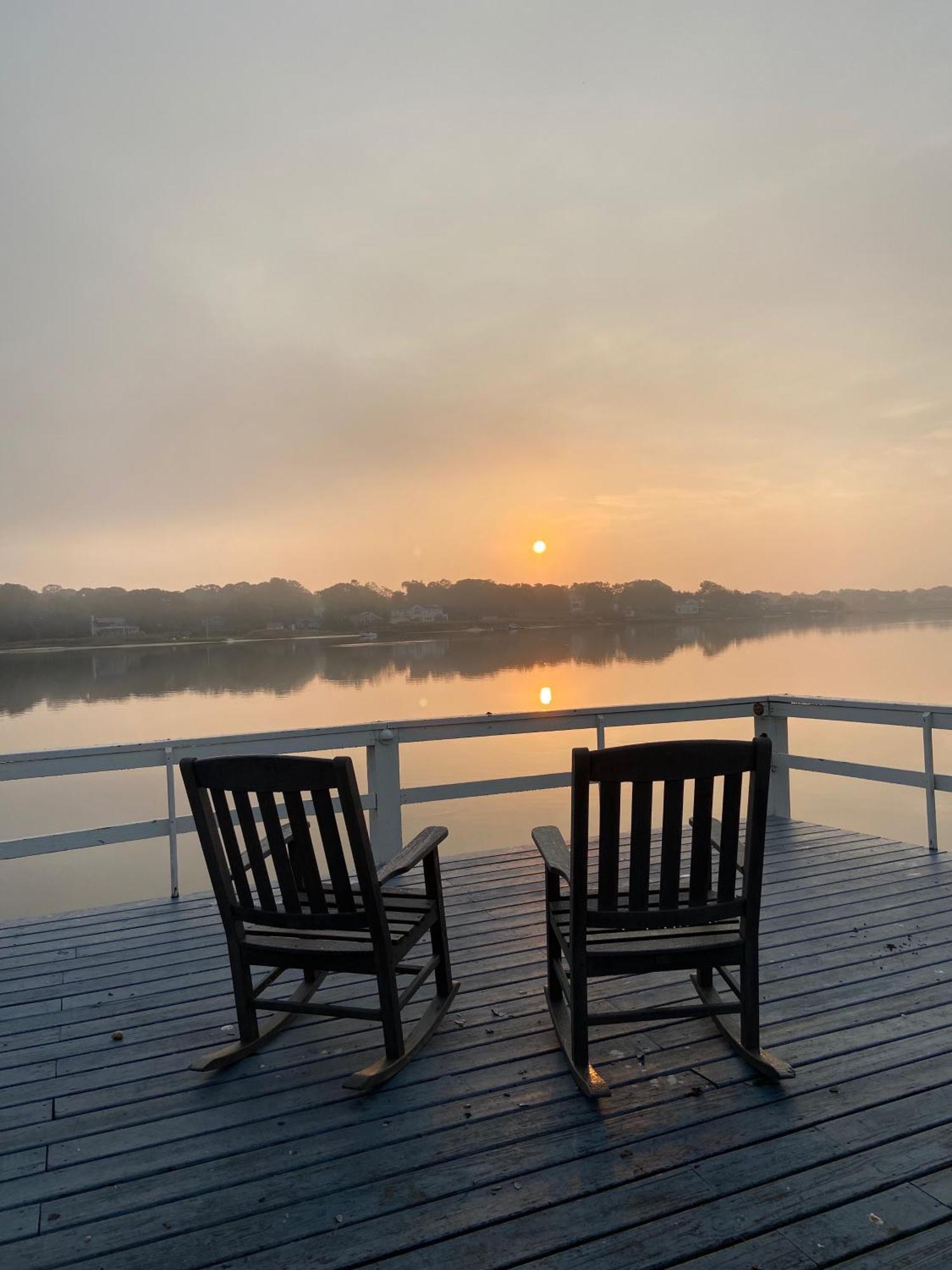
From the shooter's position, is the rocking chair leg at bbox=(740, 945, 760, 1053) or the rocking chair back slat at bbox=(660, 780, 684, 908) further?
the rocking chair leg at bbox=(740, 945, 760, 1053)

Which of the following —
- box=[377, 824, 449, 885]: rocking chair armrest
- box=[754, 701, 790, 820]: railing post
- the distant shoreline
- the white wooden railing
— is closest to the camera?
box=[377, 824, 449, 885]: rocking chair armrest

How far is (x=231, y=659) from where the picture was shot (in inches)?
1569

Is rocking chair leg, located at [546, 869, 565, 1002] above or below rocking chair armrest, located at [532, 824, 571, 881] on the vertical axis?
below

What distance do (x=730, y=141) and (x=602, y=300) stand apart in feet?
7.76

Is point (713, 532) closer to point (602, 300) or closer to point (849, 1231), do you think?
point (602, 300)

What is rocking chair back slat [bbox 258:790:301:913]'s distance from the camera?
227cm

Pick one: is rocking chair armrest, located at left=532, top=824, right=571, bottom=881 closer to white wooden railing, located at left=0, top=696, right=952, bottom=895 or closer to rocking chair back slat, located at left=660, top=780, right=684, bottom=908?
rocking chair back slat, located at left=660, top=780, right=684, bottom=908

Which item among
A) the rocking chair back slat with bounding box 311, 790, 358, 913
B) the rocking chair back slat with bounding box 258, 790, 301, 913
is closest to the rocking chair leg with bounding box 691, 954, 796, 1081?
the rocking chair back slat with bounding box 311, 790, 358, 913

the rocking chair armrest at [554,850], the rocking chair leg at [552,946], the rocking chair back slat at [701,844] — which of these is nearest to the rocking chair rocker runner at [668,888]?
the rocking chair back slat at [701,844]

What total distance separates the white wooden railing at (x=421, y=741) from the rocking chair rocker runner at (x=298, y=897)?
56.4 inches

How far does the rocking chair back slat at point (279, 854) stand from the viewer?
7.43 ft

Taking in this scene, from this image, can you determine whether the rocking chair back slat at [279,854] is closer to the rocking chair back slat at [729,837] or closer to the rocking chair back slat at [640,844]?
the rocking chair back slat at [640,844]

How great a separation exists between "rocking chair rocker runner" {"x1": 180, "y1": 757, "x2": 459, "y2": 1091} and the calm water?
12.7ft

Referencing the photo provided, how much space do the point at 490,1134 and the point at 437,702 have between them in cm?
2103
